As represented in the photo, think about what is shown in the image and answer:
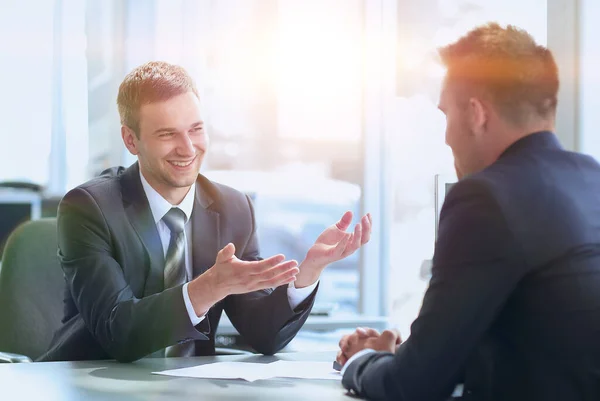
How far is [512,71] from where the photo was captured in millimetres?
1222

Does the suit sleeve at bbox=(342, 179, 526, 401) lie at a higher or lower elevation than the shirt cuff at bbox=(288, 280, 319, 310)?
higher

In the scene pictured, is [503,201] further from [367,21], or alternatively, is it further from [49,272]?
[367,21]

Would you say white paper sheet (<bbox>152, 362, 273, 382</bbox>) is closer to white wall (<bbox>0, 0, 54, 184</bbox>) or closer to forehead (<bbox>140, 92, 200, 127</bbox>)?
forehead (<bbox>140, 92, 200, 127</bbox>)

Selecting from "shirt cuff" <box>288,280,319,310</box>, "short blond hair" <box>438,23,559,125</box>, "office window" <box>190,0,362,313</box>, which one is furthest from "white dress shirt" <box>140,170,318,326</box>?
"office window" <box>190,0,362,313</box>

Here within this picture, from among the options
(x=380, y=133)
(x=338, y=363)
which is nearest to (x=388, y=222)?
(x=380, y=133)

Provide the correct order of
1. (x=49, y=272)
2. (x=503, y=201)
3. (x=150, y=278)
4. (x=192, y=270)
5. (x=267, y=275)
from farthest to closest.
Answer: (x=49, y=272)
(x=192, y=270)
(x=150, y=278)
(x=267, y=275)
(x=503, y=201)

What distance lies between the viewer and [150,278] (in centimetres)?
188

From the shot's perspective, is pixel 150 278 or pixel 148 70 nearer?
pixel 150 278

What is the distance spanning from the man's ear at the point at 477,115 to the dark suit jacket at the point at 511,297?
0.36 ft

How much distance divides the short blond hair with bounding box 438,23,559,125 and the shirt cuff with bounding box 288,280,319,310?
2.49ft

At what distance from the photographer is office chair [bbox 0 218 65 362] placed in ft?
7.20

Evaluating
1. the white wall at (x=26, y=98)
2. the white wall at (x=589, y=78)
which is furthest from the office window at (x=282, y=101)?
the white wall at (x=589, y=78)

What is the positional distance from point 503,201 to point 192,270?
1080 mm

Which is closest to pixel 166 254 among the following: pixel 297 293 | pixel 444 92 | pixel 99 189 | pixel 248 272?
pixel 99 189
